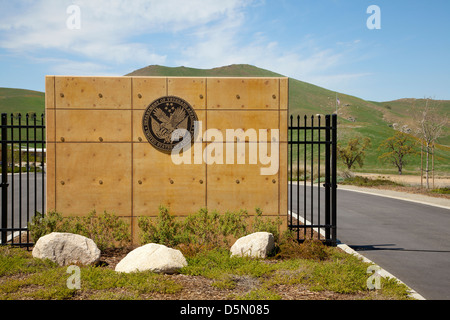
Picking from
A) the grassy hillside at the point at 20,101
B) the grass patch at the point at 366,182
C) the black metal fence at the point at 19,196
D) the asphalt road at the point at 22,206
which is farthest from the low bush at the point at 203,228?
the grassy hillside at the point at 20,101

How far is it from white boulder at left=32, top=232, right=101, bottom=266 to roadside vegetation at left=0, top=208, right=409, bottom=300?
7.4 inches

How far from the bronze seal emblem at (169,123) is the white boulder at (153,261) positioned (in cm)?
250

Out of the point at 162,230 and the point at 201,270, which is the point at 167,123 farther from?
the point at 201,270

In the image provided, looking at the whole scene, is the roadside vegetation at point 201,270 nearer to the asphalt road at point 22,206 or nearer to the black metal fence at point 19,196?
the black metal fence at point 19,196

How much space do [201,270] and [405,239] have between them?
20.4ft

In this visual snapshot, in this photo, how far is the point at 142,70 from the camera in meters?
163

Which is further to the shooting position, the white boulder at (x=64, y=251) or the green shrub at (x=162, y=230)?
the green shrub at (x=162, y=230)

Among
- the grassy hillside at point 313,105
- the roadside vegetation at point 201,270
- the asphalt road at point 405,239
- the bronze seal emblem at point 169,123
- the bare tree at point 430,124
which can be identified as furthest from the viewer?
the grassy hillside at point 313,105

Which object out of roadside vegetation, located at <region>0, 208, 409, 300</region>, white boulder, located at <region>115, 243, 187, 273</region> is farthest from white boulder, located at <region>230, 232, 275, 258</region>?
white boulder, located at <region>115, 243, 187, 273</region>

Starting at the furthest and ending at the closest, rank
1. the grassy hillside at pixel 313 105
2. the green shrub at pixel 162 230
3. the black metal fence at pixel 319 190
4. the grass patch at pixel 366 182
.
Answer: the grassy hillside at pixel 313 105, the grass patch at pixel 366 182, the black metal fence at pixel 319 190, the green shrub at pixel 162 230

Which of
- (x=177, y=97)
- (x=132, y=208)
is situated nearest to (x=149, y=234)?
(x=132, y=208)

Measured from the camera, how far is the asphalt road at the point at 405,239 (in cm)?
684

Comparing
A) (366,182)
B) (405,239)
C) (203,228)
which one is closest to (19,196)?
(203,228)

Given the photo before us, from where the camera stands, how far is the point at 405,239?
32.6ft
